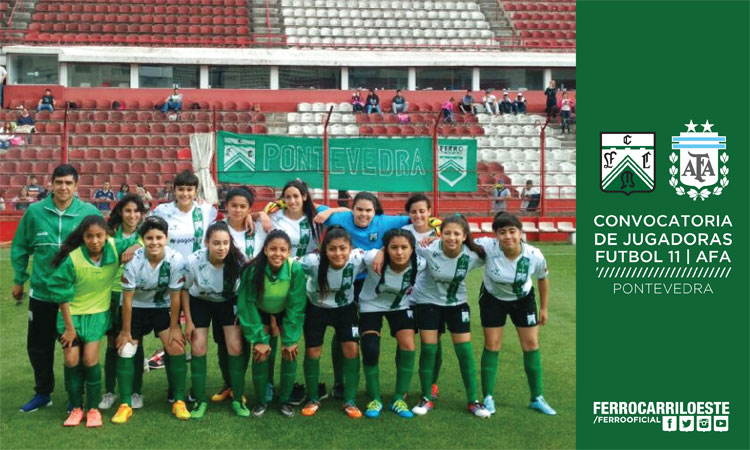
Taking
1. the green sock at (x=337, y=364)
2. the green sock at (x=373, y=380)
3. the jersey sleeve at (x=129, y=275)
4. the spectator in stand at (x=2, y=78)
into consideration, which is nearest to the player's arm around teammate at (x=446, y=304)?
the green sock at (x=373, y=380)

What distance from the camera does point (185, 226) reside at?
19.1 feet

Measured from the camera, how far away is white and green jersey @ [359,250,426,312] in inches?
211

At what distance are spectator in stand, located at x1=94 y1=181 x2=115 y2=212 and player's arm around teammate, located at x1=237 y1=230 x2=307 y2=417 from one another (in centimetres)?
1105

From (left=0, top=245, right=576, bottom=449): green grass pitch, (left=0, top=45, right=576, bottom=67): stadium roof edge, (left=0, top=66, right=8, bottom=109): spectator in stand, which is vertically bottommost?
(left=0, top=245, right=576, bottom=449): green grass pitch

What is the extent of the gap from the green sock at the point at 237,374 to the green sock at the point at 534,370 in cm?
197

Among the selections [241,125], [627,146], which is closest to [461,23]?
[241,125]

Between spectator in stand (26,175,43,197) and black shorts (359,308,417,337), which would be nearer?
black shorts (359,308,417,337)

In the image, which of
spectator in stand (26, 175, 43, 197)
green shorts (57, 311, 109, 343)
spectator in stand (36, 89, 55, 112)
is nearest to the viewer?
green shorts (57, 311, 109, 343)

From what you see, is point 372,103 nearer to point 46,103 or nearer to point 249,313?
point 46,103

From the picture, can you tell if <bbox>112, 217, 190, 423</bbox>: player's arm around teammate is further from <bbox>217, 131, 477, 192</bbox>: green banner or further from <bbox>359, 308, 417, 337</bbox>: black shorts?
<bbox>217, 131, 477, 192</bbox>: green banner

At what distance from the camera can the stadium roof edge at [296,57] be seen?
23.4 meters

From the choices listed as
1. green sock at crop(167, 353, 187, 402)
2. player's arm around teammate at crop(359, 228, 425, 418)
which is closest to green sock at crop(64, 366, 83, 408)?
green sock at crop(167, 353, 187, 402)

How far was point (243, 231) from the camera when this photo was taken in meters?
5.62

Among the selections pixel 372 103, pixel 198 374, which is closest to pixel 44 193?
pixel 372 103
